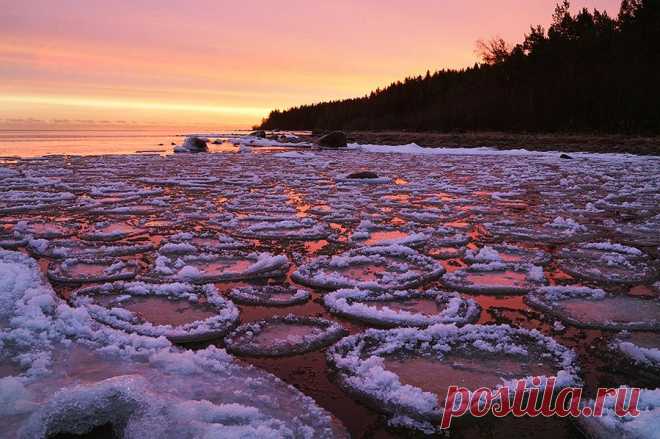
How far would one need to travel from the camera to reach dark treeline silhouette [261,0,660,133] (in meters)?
20.9

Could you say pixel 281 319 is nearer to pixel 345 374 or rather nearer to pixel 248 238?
pixel 345 374

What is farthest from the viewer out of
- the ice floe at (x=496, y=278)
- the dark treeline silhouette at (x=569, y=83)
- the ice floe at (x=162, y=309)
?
the dark treeline silhouette at (x=569, y=83)

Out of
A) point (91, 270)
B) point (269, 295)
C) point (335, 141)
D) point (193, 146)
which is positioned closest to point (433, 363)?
point (269, 295)

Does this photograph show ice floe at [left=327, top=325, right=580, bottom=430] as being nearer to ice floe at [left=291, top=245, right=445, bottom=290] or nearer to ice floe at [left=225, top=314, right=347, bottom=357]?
ice floe at [left=225, top=314, right=347, bottom=357]

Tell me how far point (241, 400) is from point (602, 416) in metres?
0.97

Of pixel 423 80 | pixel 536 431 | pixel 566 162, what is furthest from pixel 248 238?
pixel 423 80

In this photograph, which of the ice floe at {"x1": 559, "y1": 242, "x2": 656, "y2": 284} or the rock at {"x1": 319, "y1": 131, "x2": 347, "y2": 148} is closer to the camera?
the ice floe at {"x1": 559, "y1": 242, "x2": 656, "y2": 284}

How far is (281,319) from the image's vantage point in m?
1.98

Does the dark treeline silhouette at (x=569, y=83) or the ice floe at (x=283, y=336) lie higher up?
the dark treeline silhouette at (x=569, y=83)

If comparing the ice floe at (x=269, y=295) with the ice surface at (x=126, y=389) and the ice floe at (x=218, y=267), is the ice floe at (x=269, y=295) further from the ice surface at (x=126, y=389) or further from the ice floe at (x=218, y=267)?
the ice surface at (x=126, y=389)

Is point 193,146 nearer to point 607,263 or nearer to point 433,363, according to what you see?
point 607,263

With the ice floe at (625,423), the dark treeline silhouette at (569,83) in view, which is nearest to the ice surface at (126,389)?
the ice floe at (625,423)

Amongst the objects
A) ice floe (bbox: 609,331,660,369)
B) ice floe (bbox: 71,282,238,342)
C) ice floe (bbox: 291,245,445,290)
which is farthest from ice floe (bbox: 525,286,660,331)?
ice floe (bbox: 71,282,238,342)

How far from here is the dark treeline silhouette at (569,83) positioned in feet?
68.6
